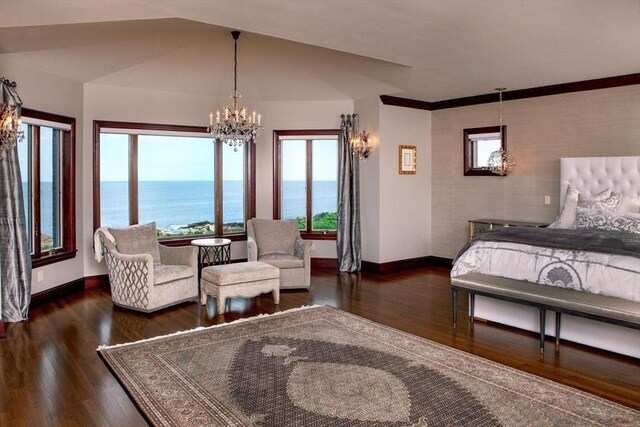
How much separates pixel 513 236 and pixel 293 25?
293 cm

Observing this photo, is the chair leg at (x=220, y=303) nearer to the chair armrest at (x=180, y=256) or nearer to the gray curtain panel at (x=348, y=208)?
the chair armrest at (x=180, y=256)

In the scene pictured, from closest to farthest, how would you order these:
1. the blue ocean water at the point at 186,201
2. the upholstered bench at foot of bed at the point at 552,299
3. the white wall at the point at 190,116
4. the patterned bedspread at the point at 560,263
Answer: the upholstered bench at foot of bed at the point at 552,299 < the patterned bedspread at the point at 560,263 < the white wall at the point at 190,116 < the blue ocean water at the point at 186,201

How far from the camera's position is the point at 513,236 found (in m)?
5.00

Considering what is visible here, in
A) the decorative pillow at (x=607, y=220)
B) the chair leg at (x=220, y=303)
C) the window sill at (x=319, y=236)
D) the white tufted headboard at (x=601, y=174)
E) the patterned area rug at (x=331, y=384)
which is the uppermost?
the white tufted headboard at (x=601, y=174)

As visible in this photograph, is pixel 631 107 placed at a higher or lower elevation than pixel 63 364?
higher

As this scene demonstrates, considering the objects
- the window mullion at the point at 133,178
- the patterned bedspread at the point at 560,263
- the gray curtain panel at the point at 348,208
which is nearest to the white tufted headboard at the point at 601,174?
the patterned bedspread at the point at 560,263

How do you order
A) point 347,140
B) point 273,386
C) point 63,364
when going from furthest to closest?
1. point 347,140
2. point 63,364
3. point 273,386

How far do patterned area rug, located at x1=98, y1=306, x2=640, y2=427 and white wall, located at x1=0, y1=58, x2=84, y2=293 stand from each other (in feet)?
8.08

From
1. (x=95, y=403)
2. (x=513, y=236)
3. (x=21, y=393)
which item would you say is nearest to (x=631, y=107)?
(x=513, y=236)

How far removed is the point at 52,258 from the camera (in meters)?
6.05

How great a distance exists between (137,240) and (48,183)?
1427mm

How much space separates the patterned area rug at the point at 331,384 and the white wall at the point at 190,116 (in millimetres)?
3412

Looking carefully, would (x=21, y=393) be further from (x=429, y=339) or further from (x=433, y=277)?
(x=433, y=277)

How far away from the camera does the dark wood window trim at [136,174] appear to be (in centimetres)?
686
